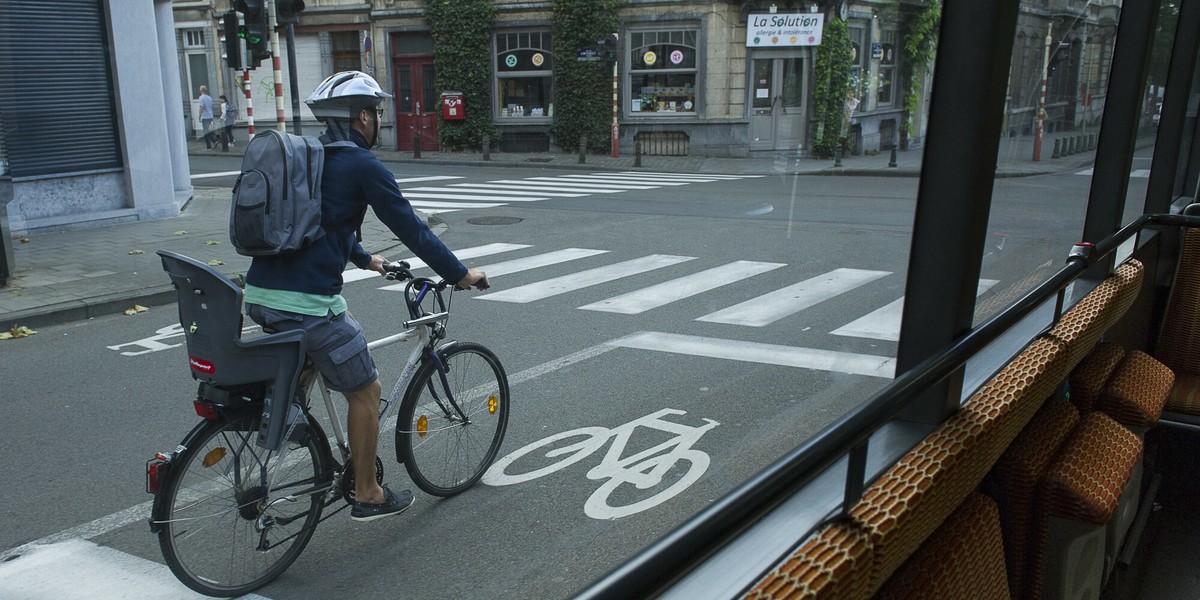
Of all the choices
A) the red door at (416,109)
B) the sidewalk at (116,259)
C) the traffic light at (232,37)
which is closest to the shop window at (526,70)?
the sidewalk at (116,259)

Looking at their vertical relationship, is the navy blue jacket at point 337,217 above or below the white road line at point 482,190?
above

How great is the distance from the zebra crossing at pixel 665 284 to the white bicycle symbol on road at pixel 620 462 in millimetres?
1536

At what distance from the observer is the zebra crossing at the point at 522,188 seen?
15500mm

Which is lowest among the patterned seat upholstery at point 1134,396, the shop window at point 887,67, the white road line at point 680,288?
the white road line at point 680,288

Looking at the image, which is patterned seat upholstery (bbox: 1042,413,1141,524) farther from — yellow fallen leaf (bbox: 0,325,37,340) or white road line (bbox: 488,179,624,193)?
white road line (bbox: 488,179,624,193)

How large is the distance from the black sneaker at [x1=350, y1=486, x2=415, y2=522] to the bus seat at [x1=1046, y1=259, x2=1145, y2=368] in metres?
2.46

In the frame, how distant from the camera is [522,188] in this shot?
17.7 metres

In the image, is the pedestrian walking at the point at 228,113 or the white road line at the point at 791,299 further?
the pedestrian walking at the point at 228,113

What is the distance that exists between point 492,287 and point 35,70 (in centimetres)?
683

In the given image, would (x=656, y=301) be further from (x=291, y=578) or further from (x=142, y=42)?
(x=142, y=42)

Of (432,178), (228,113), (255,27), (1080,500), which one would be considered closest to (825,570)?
(1080,500)

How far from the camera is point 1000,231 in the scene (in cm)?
263

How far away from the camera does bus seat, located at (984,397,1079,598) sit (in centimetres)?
252

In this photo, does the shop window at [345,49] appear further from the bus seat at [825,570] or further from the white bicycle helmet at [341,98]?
the bus seat at [825,570]
